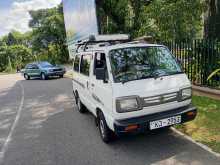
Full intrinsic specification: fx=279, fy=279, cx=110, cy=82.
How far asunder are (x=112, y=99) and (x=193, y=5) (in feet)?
31.3

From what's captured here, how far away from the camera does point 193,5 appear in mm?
12883

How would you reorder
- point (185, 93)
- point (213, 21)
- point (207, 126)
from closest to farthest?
point (185, 93), point (207, 126), point (213, 21)

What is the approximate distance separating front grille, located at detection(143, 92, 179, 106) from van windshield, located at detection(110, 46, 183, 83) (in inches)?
18.7

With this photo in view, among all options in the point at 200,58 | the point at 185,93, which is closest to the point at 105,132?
the point at 185,93

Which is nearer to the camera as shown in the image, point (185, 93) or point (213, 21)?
point (185, 93)


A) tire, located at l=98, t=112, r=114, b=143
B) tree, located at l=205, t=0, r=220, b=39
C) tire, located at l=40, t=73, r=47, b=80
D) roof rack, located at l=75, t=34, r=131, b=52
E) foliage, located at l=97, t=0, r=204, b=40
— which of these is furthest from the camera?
tire, located at l=40, t=73, r=47, b=80

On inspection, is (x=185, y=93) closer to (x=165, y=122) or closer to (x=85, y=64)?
(x=165, y=122)

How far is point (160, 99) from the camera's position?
203 inches

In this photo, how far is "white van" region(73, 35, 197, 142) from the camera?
196 inches

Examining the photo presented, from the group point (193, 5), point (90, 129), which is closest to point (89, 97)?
point (90, 129)

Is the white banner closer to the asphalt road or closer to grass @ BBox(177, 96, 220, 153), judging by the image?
the asphalt road

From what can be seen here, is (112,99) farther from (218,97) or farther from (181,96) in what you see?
(218,97)

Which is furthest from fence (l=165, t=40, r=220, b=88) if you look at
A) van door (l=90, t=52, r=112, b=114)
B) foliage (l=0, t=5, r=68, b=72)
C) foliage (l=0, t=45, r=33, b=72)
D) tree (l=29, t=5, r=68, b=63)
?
foliage (l=0, t=45, r=33, b=72)

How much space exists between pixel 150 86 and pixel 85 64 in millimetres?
2627
